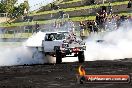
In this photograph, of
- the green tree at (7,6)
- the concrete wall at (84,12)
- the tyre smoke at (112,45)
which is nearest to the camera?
the tyre smoke at (112,45)

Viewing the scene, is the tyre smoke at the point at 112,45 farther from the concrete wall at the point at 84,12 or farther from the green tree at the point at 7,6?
the green tree at the point at 7,6

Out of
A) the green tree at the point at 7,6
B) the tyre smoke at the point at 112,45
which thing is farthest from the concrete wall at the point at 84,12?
the green tree at the point at 7,6

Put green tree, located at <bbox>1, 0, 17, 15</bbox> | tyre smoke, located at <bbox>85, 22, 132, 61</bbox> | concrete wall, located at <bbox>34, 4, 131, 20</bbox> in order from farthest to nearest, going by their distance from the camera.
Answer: green tree, located at <bbox>1, 0, 17, 15</bbox>, concrete wall, located at <bbox>34, 4, 131, 20</bbox>, tyre smoke, located at <bbox>85, 22, 132, 61</bbox>

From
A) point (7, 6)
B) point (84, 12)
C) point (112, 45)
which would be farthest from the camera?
point (7, 6)

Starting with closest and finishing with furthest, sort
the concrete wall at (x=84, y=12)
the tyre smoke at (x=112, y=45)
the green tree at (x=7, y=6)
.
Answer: the tyre smoke at (x=112, y=45) < the concrete wall at (x=84, y=12) < the green tree at (x=7, y=6)

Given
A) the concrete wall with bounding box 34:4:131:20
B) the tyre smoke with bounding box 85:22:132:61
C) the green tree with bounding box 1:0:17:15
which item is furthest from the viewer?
the green tree with bounding box 1:0:17:15

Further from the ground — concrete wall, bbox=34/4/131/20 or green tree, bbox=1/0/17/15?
concrete wall, bbox=34/4/131/20

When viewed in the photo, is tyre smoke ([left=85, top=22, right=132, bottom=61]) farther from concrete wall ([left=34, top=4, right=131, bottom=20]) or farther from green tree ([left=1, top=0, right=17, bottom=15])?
green tree ([left=1, top=0, right=17, bottom=15])

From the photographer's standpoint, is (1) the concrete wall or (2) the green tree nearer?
(1) the concrete wall

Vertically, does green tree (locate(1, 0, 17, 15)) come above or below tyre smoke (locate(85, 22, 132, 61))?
below

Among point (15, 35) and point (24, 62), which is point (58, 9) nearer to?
point (15, 35)

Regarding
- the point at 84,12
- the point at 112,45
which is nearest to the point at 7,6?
the point at 84,12

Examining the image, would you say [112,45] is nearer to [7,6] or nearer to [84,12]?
[84,12]

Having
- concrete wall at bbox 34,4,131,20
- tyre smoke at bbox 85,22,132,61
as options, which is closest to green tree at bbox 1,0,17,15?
concrete wall at bbox 34,4,131,20
